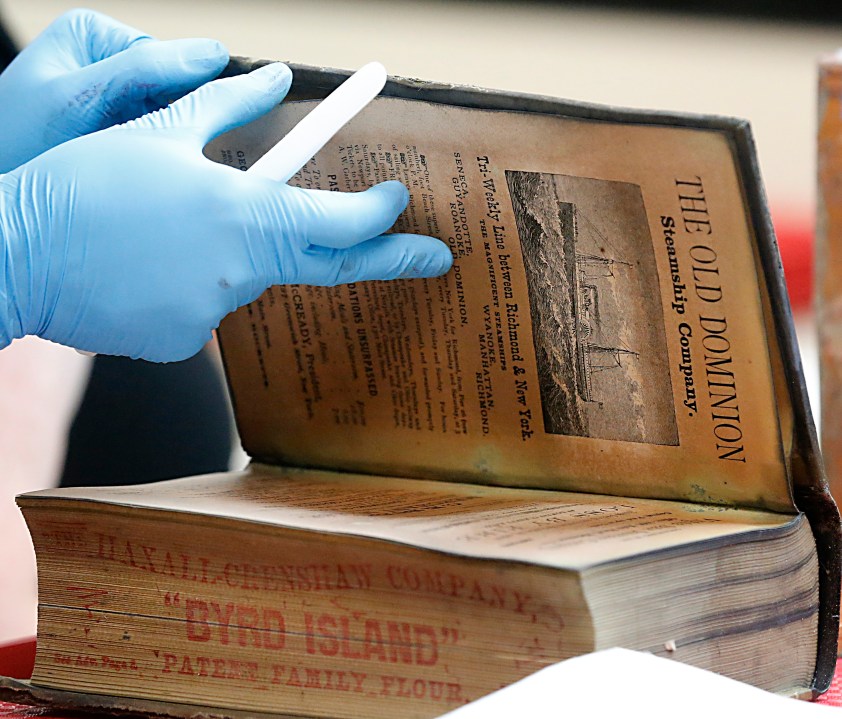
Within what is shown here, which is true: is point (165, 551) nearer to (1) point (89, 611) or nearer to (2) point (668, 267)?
(1) point (89, 611)

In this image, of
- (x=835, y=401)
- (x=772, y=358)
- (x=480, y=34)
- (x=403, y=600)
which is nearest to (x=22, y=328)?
(x=403, y=600)

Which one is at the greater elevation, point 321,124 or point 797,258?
point 797,258

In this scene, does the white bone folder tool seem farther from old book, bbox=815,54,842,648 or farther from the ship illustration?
old book, bbox=815,54,842,648

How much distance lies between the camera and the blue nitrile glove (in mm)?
480

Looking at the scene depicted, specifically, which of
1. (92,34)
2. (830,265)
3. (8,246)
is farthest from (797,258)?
(8,246)

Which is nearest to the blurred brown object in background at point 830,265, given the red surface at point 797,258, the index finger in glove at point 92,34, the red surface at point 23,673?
the red surface at point 23,673

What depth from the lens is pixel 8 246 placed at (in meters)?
0.49

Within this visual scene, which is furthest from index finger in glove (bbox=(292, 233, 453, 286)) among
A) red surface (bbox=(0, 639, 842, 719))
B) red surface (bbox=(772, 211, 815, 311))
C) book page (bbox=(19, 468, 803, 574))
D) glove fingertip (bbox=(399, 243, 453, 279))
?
red surface (bbox=(772, 211, 815, 311))

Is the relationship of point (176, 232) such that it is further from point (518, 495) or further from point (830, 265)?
point (830, 265)

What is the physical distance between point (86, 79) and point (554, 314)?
319mm

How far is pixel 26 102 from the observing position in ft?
2.01

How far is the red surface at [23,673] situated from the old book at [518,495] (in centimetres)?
1

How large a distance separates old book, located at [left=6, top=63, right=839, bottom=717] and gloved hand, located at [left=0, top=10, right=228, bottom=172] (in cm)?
6

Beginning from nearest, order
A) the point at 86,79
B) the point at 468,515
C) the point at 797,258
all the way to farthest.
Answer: the point at 468,515, the point at 86,79, the point at 797,258
